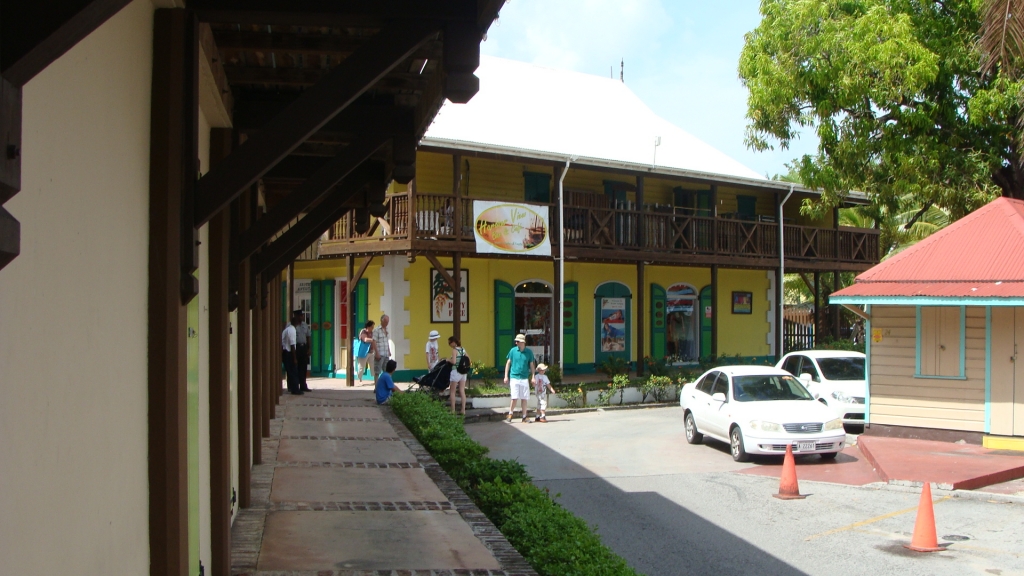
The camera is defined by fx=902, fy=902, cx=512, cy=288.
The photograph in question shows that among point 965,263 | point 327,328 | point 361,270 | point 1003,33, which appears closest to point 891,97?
point 1003,33

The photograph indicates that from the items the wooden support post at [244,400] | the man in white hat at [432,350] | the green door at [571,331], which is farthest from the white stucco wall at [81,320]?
the green door at [571,331]

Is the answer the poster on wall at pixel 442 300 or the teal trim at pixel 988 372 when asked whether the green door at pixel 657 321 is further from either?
the teal trim at pixel 988 372

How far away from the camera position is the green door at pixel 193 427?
4629 mm

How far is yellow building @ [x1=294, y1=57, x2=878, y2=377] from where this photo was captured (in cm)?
2088

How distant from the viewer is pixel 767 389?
14.3 meters

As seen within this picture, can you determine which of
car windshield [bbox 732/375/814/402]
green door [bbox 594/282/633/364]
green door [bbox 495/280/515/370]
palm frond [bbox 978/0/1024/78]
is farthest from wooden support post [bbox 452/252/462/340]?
palm frond [bbox 978/0/1024/78]

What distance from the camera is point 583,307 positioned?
2489 cm

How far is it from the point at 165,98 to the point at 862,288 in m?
14.1

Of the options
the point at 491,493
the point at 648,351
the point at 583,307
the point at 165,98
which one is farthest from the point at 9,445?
the point at 648,351

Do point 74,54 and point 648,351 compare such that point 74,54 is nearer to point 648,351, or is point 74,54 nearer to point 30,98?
point 30,98

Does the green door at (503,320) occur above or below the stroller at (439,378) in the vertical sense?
above

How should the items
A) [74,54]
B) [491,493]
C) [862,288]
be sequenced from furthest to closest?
1. [862,288]
2. [491,493]
3. [74,54]

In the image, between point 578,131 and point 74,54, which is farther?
point 578,131

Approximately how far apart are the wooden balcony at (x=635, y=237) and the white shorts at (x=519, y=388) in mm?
3884
